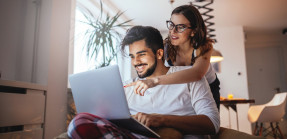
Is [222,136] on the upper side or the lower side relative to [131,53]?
lower

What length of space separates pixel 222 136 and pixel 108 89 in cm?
60

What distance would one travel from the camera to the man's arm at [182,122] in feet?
3.46

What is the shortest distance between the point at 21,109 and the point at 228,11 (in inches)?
200

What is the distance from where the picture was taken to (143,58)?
1504mm

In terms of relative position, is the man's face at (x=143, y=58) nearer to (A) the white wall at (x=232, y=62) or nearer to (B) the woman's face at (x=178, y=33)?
(B) the woman's face at (x=178, y=33)

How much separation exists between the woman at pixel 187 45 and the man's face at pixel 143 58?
0.18 m

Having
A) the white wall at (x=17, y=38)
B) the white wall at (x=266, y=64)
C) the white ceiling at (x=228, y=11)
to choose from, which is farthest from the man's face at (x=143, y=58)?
the white wall at (x=266, y=64)

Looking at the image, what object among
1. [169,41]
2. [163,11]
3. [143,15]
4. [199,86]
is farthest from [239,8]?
[199,86]

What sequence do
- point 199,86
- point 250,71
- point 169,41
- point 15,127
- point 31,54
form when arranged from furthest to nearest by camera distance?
point 250,71 → point 31,54 → point 15,127 → point 169,41 → point 199,86

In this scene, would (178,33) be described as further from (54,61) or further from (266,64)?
(266,64)

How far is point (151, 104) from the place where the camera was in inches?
53.9

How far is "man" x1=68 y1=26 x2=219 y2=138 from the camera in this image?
0.90 m

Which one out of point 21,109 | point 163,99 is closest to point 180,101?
point 163,99

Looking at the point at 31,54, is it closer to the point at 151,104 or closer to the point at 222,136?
the point at 151,104
